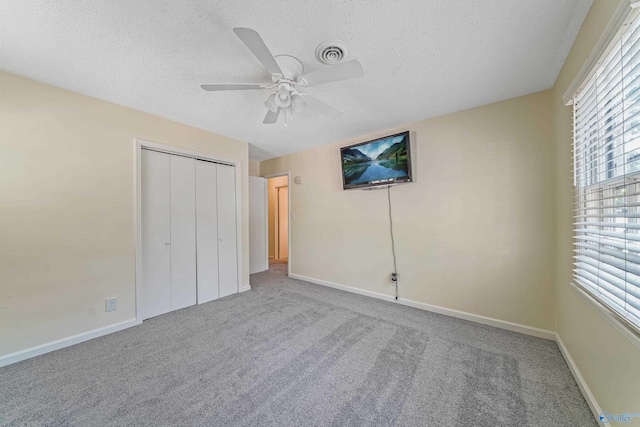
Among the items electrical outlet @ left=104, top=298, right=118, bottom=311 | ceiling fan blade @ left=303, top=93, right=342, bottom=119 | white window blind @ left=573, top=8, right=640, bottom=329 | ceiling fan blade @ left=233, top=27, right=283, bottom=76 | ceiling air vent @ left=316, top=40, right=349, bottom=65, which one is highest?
ceiling air vent @ left=316, top=40, right=349, bottom=65

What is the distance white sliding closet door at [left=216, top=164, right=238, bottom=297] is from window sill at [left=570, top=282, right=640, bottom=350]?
357 cm

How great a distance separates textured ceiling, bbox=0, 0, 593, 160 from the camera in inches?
49.4

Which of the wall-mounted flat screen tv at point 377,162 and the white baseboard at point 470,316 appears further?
the wall-mounted flat screen tv at point 377,162

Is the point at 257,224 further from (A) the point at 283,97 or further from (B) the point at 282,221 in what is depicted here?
(A) the point at 283,97

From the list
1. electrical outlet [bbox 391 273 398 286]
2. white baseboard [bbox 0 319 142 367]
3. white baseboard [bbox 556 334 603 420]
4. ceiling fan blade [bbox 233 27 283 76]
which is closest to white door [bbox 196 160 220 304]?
white baseboard [bbox 0 319 142 367]

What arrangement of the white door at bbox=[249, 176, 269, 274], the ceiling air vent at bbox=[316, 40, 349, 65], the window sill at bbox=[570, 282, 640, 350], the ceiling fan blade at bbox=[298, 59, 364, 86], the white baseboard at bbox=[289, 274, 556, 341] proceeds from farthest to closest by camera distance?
1. the white door at bbox=[249, 176, 269, 274]
2. the white baseboard at bbox=[289, 274, 556, 341]
3. the ceiling air vent at bbox=[316, 40, 349, 65]
4. the ceiling fan blade at bbox=[298, 59, 364, 86]
5. the window sill at bbox=[570, 282, 640, 350]

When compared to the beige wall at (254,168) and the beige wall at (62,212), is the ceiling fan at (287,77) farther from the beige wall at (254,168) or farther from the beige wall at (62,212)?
the beige wall at (254,168)

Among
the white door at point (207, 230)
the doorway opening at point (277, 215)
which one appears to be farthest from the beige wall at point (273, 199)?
the white door at point (207, 230)

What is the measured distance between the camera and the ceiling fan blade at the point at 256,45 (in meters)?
1.11

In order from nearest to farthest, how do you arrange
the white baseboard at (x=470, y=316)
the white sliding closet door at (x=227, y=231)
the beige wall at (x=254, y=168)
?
the white baseboard at (x=470, y=316), the white sliding closet door at (x=227, y=231), the beige wall at (x=254, y=168)

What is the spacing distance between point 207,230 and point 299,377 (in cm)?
227

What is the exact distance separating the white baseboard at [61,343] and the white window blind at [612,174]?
3.71 metres

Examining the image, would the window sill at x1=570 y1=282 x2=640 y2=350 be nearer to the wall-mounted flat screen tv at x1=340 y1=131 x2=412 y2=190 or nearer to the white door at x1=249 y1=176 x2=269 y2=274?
the wall-mounted flat screen tv at x1=340 y1=131 x2=412 y2=190

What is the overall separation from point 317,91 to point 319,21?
2.55 feet
